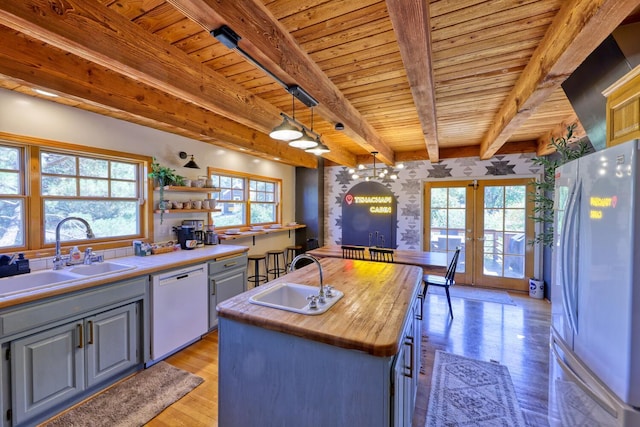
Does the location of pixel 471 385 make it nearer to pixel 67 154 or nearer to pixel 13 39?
pixel 13 39

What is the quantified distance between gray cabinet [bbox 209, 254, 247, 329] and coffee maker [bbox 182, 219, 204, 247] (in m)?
0.51

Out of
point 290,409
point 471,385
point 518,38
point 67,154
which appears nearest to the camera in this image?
point 290,409

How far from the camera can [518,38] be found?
1.71 meters

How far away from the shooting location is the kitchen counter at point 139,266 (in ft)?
5.65

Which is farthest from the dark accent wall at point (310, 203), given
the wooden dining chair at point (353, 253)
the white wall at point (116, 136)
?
the wooden dining chair at point (353, 253)

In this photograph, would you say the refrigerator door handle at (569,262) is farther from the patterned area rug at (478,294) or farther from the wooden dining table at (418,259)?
the patterned area rug at (478,294)

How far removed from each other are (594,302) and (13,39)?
3512 mm

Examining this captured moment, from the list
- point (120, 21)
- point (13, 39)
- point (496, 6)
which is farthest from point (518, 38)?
point (13, 39)

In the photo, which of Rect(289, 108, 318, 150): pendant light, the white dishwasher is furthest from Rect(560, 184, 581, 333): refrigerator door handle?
the white dishwasher

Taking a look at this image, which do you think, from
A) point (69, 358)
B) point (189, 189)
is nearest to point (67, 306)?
point (69, 358)

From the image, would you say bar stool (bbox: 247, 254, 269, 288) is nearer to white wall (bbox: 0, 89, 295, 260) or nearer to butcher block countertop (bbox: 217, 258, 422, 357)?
white wall (bbox: 0, 89, 295, 260)

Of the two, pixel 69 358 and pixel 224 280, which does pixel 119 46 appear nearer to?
pixel 69 358

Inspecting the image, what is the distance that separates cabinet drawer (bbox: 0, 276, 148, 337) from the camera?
168cm

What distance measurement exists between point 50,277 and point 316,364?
238 centimetres
